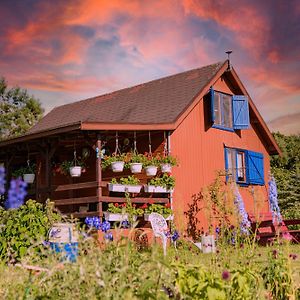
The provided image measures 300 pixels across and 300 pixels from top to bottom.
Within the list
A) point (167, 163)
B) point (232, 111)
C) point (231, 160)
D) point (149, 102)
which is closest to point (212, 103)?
point (232, 111)

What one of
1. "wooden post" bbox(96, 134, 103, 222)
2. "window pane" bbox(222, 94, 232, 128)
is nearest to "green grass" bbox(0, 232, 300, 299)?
"wooden post" bbox(96, 134, 103, 222)

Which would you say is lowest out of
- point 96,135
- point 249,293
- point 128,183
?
point 249,293

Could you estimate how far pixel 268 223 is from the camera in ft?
39.6

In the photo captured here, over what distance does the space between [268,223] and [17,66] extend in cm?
1493

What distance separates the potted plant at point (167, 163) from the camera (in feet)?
40.2

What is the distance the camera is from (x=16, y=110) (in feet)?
94.9

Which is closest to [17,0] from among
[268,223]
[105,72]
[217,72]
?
[105,72]

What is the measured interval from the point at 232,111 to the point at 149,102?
256 centimetres

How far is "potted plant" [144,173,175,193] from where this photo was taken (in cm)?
1216

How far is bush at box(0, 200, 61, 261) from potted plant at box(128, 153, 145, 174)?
364 centimetres

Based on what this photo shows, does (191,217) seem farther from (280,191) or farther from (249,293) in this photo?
(249,293)

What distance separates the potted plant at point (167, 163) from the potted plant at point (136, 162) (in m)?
0.47

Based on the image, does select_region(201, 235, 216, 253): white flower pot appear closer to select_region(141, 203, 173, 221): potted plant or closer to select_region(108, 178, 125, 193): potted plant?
select_region(141, 203, 173, 221): potted plant

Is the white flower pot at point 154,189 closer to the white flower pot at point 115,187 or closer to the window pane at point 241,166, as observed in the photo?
the white flower pot at point 115,187
